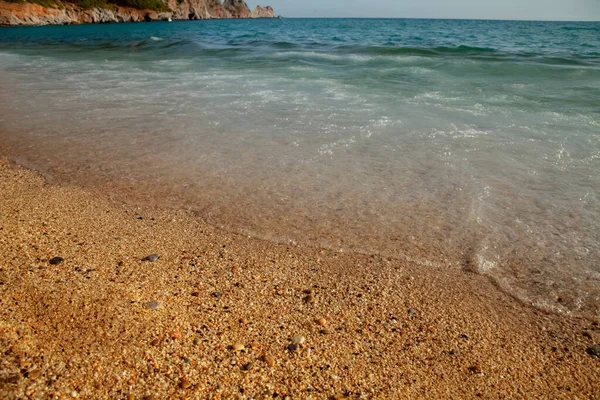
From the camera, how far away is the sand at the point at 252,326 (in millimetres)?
1916

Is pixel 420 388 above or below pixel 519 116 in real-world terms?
below

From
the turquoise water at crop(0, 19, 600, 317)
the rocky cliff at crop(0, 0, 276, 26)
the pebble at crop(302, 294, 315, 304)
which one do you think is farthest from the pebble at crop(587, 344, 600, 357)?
the rocky cliff at crop(0, 0, 276, 26)

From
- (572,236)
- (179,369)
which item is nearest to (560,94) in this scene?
(572,236)

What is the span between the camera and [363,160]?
15.8 feet

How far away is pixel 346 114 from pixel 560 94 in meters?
5.32

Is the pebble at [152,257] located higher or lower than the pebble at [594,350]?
higher

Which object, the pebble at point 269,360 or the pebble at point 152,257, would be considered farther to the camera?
the pebble at point 152,257

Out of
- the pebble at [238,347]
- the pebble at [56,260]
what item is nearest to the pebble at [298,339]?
the pebble at [238,347]

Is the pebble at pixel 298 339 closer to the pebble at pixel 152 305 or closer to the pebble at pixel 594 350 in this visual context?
the pebble at pixel 152 305

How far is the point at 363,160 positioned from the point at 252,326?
2.98 m

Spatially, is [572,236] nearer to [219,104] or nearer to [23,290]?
[23,290]

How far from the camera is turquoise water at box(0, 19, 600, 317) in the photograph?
3.23 meters

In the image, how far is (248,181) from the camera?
4.25 meters

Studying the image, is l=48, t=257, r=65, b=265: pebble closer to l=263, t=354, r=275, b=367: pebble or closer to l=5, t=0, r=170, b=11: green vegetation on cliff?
l=263, t=354, r=275, b=367: pebble
